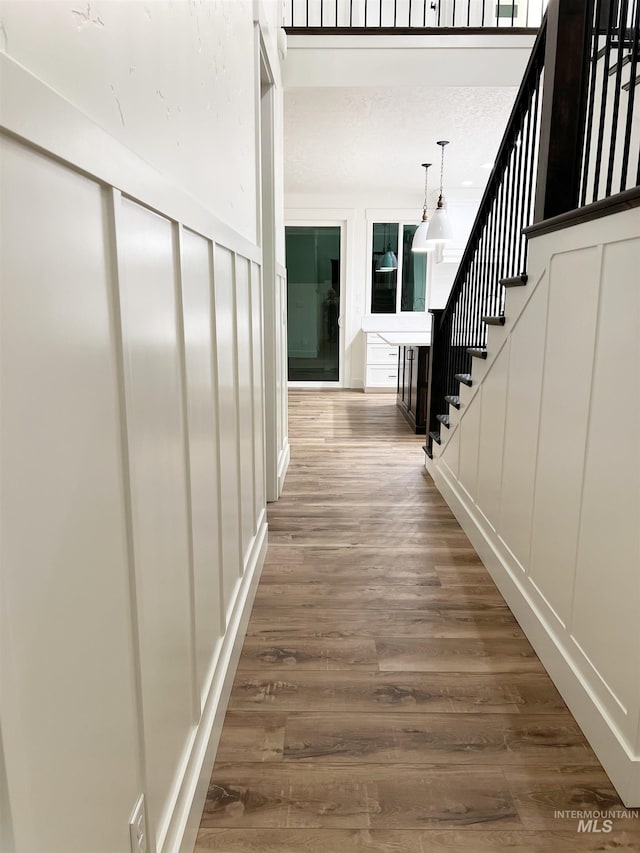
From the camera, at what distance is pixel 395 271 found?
824 cm

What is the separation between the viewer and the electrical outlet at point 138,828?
98cm

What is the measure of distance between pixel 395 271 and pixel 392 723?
7.17 metres

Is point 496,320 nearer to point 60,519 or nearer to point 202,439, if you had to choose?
point 202,439

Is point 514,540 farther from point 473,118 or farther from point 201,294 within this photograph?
point 473,118

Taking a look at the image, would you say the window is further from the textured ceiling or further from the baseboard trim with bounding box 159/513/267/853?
the baseboard trim with bounding box 159/513/267/853

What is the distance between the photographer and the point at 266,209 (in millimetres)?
3465

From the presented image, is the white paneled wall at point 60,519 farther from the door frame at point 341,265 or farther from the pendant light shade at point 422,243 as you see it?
the door frame at point 341,265

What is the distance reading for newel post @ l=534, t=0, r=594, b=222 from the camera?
6.87ft

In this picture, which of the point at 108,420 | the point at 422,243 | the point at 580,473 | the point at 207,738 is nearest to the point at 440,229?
the point at 422,243

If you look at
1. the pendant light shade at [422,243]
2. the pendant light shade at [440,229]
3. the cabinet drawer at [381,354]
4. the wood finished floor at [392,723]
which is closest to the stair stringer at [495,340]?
the wood finished floor at [392,723]

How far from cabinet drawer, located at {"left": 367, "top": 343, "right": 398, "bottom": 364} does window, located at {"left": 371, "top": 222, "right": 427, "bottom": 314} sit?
2.05ft

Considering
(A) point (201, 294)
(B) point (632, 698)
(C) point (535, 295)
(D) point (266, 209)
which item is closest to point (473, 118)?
(D) point (266, 209)

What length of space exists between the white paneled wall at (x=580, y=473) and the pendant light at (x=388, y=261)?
19.0 feet

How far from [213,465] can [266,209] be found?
225 centimetres
